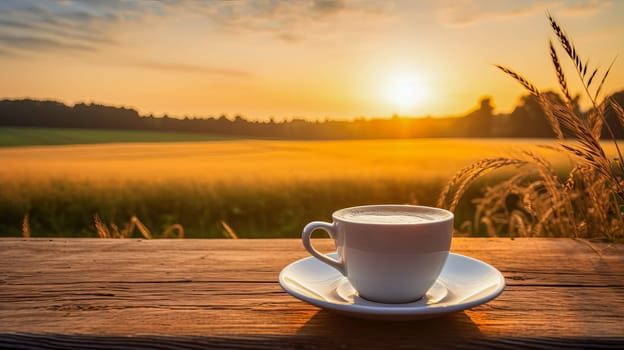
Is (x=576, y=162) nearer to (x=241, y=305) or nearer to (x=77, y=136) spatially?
(x=241, y=305)

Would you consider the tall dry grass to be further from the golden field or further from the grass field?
the grass field

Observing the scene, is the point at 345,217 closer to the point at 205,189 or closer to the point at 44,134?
the point at 205,189

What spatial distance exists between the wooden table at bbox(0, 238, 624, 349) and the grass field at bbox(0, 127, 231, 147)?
47.5ft

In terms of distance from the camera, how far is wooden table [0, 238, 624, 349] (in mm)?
728

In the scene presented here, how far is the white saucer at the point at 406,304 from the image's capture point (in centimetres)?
69

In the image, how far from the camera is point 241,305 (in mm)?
867

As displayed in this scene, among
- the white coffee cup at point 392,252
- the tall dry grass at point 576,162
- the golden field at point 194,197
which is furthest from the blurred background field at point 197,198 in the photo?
the white coffee cup at point 392,252

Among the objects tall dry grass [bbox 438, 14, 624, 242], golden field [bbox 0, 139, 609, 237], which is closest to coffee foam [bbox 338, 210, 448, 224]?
tall dry grass [bbox 438, 14, 624, 242]

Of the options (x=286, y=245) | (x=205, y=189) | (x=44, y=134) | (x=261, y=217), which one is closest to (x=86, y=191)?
(x=205, y=189)

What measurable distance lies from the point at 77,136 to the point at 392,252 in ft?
57.3

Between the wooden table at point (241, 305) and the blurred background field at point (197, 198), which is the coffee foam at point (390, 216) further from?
the blurred background field at point (197, 198)

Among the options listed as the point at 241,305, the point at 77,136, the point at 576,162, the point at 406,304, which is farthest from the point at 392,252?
the point at 77,136

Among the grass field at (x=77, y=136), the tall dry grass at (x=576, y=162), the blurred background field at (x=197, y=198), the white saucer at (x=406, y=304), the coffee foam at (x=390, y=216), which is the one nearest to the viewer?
the white saucer at (x=406, y=304)

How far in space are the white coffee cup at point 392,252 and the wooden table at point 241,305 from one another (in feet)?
0.18
